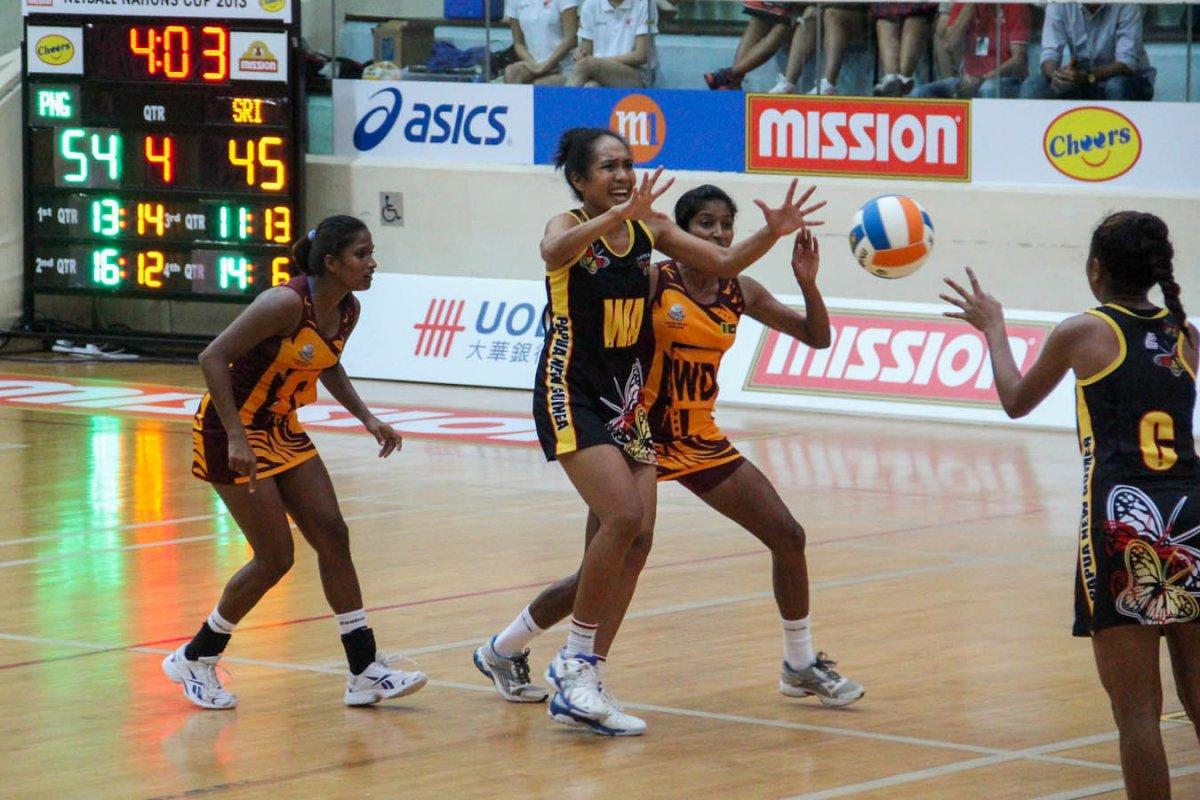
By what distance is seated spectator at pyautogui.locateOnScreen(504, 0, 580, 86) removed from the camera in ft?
61.4

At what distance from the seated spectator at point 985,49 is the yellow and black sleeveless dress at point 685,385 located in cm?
962

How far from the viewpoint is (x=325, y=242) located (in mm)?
7555

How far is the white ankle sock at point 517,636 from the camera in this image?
24.7 feet

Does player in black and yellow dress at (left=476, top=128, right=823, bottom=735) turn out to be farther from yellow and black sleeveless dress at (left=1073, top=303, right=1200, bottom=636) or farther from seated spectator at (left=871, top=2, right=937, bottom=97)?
seated spectator at (left=871, top=2, right=937, bottom=97)

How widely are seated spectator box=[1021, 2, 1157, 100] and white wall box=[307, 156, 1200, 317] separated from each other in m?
0.80

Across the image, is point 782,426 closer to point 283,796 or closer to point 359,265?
point 359,265

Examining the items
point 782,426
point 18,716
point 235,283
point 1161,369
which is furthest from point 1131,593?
point 235,283

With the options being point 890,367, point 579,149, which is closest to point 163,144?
point 890,367

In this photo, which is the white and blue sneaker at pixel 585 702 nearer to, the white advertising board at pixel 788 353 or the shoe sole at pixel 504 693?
the shoe sole at pixel 504 693

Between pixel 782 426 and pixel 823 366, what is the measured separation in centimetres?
108

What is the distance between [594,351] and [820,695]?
1502mm

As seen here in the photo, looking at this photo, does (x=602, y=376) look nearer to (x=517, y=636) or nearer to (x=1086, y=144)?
(x=517, y=636)

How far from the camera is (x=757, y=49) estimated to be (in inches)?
699

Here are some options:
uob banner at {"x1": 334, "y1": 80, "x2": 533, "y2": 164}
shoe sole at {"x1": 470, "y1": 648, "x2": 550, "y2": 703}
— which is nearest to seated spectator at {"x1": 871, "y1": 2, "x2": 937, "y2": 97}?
uob banner at {"x1": 334, "y1": 80, "x2": 533, "y2": 164}
